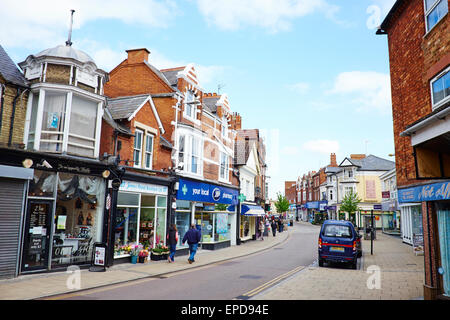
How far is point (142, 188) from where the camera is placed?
16.5 meters

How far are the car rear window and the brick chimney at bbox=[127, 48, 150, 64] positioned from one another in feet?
48.9

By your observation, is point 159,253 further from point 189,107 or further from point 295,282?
point 189,107

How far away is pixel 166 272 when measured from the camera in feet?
43.4

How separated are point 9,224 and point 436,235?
42.0 feet

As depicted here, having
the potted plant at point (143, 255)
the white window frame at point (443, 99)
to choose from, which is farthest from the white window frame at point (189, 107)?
the white window frame at point (443, 99)

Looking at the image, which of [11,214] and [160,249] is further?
[160,249]

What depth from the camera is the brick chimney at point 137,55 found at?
69.3 feet

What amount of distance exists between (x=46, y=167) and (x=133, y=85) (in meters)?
10.0

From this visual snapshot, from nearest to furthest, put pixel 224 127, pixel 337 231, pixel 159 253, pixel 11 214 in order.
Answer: pixel 11 214
pixel 337 231
pixel 159 253
pixel 224 127

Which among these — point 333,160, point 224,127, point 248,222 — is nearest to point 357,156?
point 333,160

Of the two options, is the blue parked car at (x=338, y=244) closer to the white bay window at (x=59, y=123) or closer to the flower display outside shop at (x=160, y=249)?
the flower display outside shop at (x=160, y=249)

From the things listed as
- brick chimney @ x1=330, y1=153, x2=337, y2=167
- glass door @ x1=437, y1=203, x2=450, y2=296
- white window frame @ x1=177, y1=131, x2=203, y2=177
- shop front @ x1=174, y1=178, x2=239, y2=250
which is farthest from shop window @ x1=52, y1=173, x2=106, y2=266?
brick chimney @ x1=330, y1=153, x2=337, y2=167
